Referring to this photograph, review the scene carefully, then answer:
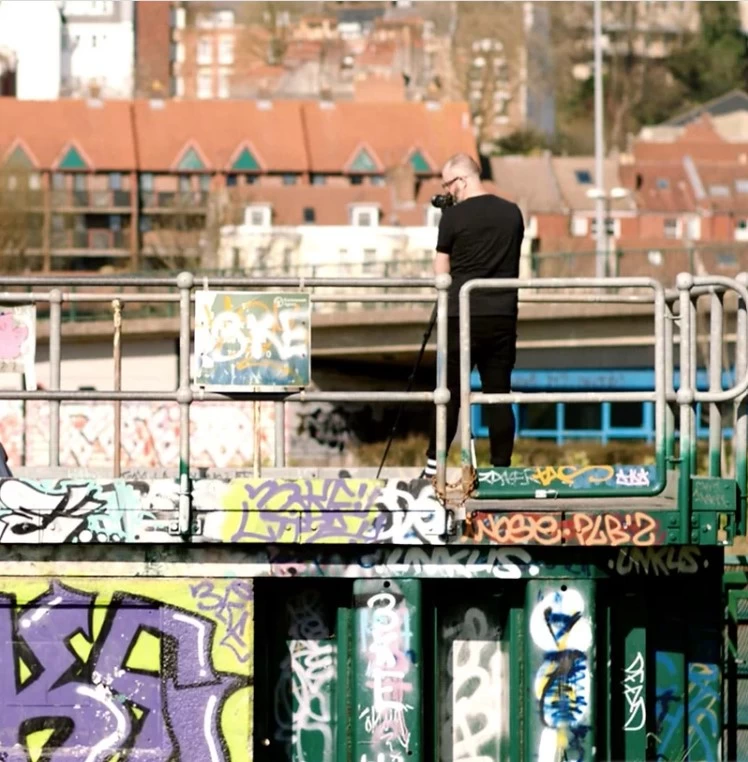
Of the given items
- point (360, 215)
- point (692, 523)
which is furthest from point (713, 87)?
point (692, 523)

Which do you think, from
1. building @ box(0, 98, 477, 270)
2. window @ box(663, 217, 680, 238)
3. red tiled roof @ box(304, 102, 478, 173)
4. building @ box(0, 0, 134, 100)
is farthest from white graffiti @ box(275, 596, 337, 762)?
building @ box(0, 0, 134, 100)

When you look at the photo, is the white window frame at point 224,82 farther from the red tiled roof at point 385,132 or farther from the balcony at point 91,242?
the balcony at point 91,242

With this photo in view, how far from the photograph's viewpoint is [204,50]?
154125 mm

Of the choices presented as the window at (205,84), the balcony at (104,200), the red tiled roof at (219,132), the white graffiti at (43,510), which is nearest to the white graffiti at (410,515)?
the white graffiti at (43,510)

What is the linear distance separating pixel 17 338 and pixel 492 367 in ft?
7.14

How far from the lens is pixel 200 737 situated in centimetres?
763

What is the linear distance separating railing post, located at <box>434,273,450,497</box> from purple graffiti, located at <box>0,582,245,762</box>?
1.20 m

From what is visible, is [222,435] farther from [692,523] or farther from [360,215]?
[360,215]

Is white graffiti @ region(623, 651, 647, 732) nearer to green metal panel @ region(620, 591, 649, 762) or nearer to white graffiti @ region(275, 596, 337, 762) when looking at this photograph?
green metal panel @ region(620, 591, 649, 762)

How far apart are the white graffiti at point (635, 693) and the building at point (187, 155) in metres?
87.9

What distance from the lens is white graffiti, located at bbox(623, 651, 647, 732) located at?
7883mm

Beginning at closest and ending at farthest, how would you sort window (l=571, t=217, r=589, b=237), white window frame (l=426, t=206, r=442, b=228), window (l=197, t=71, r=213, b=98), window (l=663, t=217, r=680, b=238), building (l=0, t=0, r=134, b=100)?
white window frame (l=426, t=206, r=442, b=228), window (l=571, t=217, r=589, b=237), window (l=663, t=217, r=680, b=238), building (l=0, t=0, r=134, b=100), window (l=197, t=71, r=213, b=98)

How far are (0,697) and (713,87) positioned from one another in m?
159

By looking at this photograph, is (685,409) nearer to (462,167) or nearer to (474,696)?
(474,696)
